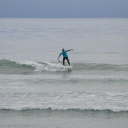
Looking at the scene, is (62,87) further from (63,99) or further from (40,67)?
(40,67)

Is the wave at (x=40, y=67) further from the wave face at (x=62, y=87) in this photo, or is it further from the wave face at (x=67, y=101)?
the wave face at (x=67, y=101)

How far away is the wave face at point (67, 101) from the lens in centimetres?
1391

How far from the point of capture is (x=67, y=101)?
1491 centimetres

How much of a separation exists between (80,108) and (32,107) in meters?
2.22

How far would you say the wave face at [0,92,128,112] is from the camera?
13.9 metres

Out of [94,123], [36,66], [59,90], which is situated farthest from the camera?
[36,66]

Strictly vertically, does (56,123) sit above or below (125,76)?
below

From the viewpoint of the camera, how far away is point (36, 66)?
26.8 m

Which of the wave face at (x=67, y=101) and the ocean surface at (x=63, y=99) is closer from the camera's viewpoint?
the ocean surface at (x=63, y=99)

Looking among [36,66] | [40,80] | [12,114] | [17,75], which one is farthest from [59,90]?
[36,66]

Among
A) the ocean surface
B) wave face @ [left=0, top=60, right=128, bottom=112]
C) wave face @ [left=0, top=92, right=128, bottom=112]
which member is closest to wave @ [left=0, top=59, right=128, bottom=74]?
wave face @ [left=0, top=60, right=128, bottom=112]

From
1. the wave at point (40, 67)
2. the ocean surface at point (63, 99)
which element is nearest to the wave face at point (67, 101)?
the ocean surface at point (63, 99)

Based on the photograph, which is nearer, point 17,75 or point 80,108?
point 80,108

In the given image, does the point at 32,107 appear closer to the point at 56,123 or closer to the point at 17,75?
the point at 56,123
